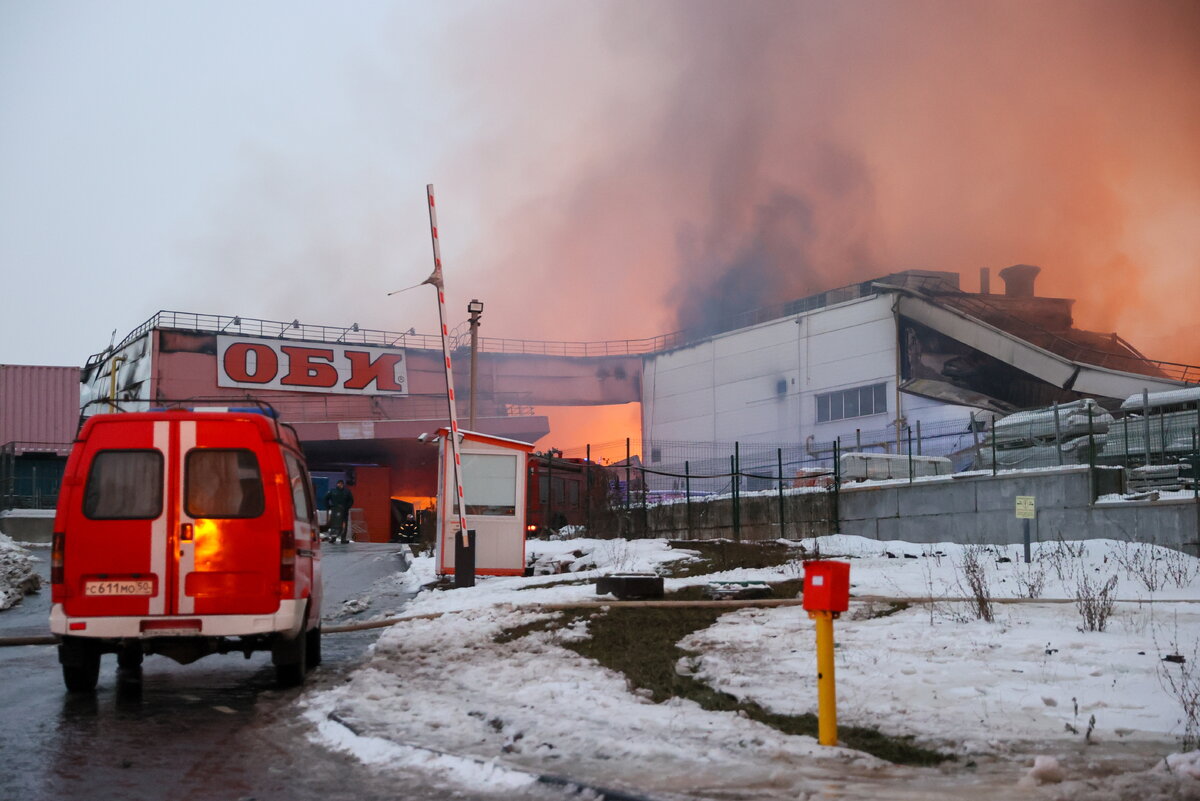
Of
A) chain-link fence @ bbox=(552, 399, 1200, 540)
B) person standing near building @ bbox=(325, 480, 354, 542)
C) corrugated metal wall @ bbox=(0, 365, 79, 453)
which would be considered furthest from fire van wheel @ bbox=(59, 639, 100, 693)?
corrugated metal wall @ bbox=(0, 365, 79, 453)

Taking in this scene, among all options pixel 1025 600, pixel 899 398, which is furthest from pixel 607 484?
pixel 1025 600

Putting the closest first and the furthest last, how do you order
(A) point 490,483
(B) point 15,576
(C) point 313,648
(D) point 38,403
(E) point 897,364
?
(C) point 313,648 → (B) point 15,576 → (A) point 490,483 → (E) point 897,364 → (D) point 38,403

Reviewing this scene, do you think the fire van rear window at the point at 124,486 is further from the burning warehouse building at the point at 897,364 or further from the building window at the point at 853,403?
the building window at the point at 853,403

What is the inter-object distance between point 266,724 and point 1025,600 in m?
7.96

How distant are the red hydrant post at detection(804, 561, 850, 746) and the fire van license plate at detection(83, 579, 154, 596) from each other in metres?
5.05

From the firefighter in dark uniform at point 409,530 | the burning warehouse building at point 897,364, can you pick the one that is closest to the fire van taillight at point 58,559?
the firefighter in dark uniform at point 409,530

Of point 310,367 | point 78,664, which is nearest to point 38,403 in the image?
point 310,367

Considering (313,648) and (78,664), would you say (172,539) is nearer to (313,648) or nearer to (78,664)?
(78,664)

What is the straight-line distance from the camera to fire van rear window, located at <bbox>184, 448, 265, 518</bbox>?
8453 mm

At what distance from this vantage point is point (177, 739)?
7.01 meters

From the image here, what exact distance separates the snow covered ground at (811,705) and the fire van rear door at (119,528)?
61.0 inches

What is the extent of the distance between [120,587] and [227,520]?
35.6 inches

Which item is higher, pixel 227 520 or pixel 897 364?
pixel 897 364

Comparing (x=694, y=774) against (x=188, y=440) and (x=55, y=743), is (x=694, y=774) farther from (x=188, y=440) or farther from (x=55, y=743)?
(x=188, y=440)
